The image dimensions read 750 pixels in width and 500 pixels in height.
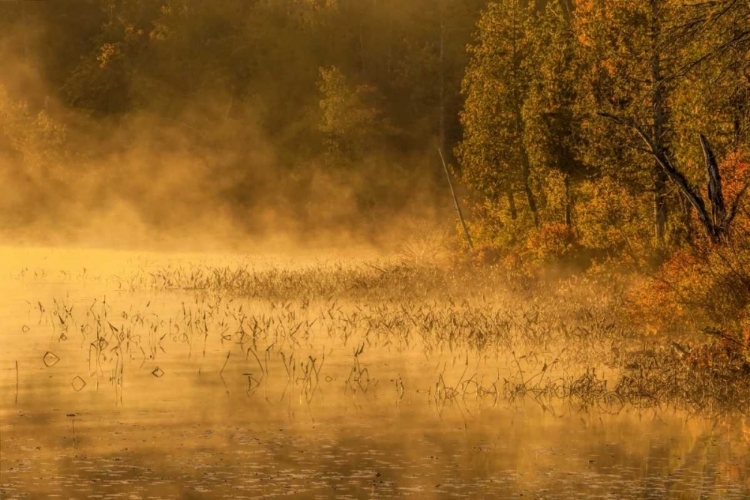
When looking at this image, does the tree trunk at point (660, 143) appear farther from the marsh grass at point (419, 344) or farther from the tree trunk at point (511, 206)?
the tree trunk at point (511, 206)

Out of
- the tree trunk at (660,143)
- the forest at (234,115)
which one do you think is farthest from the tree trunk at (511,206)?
the tree trunk at (660,143)

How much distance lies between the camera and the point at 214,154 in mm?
85938

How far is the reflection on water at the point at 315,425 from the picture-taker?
44.7 ft

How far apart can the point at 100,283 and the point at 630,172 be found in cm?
1673

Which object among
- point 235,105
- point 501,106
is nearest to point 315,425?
point 501,106

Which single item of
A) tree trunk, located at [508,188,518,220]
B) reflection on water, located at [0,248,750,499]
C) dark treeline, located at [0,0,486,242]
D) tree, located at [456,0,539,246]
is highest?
dark treeline, located at [0,0,486,242]

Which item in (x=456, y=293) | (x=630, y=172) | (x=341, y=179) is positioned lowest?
(x=456, y=293)

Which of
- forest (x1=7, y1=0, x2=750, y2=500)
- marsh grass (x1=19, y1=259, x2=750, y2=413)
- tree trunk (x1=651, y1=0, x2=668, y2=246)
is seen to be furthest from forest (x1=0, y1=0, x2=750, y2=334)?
marsh grass (x1=19, y1=259, x2=750, y2=413)

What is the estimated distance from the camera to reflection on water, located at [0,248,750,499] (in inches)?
536

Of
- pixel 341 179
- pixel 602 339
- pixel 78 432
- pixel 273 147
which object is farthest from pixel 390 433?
pixel 273 147

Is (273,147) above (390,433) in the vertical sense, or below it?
above

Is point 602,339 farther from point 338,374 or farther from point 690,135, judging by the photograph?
point 690,135

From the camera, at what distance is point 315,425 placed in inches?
672

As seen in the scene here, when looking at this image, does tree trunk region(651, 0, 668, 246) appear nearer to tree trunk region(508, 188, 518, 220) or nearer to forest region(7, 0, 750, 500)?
forest region(7, 0, 750, 500)
